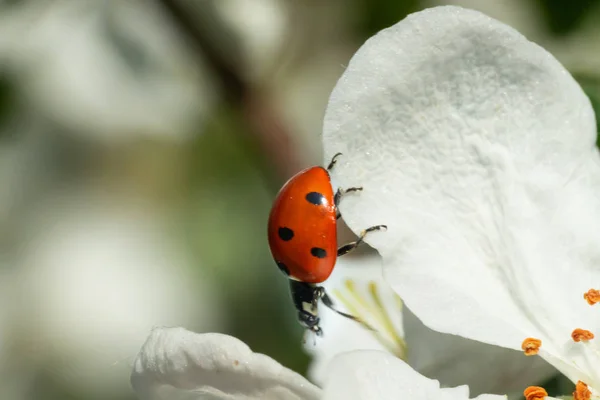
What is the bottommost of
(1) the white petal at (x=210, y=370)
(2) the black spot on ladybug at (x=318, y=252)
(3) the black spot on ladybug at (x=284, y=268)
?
(3) the black spot on ladybug at (x=284, y=268)

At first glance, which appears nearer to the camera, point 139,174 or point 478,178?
point 478,178

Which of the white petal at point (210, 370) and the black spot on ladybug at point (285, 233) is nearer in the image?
the white petal at point (210, 370)

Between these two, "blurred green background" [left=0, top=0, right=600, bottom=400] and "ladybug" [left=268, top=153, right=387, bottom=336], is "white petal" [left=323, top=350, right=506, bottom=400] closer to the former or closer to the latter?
"ladybug" [left=268, top=153, right=387, bottom=336]

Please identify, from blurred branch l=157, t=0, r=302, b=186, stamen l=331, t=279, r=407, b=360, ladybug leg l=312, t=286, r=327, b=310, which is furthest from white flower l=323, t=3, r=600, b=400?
blurred branch l=157, t=0, r=302, b=186

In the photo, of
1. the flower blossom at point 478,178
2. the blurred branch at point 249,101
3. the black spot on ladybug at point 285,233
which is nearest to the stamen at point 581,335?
the flower blossom at point 478,178

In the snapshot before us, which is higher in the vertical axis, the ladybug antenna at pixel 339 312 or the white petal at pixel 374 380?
the white petal at pixel 374 380

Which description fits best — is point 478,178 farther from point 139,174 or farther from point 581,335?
point 139,174

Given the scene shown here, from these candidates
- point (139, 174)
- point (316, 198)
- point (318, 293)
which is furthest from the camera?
point (139, 174)

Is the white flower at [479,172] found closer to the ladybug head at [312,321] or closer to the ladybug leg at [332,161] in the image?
the ladybug leg at [332,161]

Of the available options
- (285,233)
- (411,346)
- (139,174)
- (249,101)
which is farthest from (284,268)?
(139,174)
